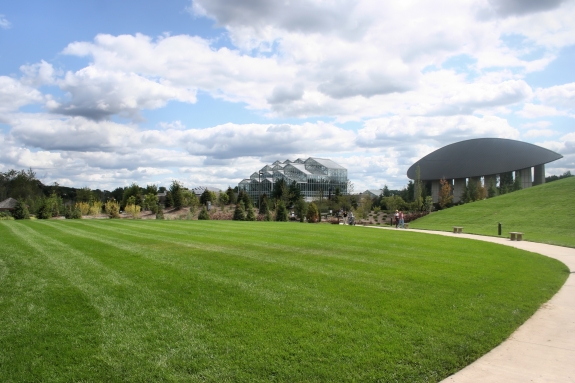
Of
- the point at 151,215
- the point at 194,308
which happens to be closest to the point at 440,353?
the point at 194,308

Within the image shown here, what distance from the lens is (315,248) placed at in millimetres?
14281

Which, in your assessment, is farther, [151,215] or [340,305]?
[151,215]

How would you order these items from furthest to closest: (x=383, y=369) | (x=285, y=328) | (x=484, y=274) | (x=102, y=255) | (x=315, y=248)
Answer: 1. (x=315, y=248)
2. (x=102, y=255)
3. (x=484, y=274)
4. (x=285, y=328)
5. (x=383, y=369)

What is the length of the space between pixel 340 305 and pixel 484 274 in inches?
211

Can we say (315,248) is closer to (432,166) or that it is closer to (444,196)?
(444,196)

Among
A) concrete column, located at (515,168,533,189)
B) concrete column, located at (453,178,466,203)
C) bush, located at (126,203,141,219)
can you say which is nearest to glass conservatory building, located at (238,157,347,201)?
concrete column, located at (453,178,466,203)

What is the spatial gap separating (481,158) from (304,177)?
136ft

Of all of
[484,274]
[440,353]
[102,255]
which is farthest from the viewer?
[102,255]

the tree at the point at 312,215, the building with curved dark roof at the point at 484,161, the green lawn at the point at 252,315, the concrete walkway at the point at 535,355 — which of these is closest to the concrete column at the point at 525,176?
the building with curved dark roof at the point at 484,161

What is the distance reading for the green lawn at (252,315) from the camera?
191 inches

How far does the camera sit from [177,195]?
58094mm

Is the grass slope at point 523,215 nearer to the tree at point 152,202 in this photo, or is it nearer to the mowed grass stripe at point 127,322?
the mowed grass stripe at point 127,322

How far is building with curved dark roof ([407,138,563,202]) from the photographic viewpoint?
279 feet

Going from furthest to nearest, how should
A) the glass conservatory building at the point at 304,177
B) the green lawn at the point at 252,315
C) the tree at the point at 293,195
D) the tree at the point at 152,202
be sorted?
1. the glass conservatory building at the point at 304,177
2. the tree at the point at 293,195
3. the tree at the point at 152,202
4. the green lawn at the point at 252,315
